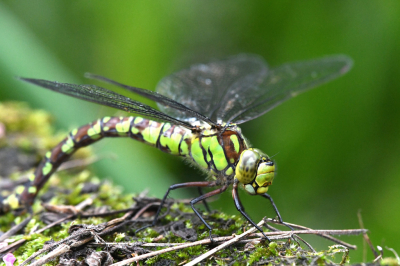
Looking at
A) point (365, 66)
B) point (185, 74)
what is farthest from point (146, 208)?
point (365, 66)

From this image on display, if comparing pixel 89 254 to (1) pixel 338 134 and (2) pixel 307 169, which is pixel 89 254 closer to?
(2) pixel 307 169

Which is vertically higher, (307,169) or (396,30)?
(396,30)

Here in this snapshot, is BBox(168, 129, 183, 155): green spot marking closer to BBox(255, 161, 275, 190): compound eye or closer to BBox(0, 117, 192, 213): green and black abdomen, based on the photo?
BBox(0, 117, 192, 213): green and black abdomen

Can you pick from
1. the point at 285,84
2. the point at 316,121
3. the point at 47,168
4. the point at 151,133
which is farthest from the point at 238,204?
the point at 316,121

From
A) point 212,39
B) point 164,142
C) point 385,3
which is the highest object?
point 212,39

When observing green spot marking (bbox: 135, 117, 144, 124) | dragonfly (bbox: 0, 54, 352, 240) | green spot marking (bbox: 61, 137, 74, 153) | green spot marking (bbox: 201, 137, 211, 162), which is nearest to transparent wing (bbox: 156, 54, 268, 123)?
dragonfly (bbox: 0, 54, 352, 240)

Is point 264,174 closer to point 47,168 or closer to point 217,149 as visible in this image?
point 217,149
